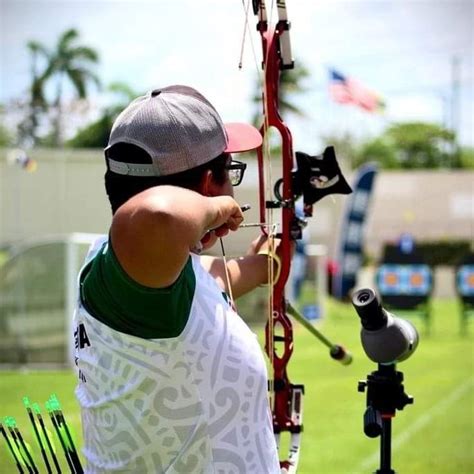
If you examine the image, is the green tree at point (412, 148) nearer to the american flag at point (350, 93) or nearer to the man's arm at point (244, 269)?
the american flag at point (350, 93)

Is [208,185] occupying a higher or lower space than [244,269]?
higher

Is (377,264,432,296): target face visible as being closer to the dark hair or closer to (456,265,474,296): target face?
(456,265,474,296): target face

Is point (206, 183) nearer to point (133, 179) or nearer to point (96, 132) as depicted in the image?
point (133, 179)

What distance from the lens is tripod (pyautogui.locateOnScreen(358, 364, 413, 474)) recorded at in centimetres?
220

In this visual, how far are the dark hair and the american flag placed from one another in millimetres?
13988

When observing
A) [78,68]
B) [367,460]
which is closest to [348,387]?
[367,460]

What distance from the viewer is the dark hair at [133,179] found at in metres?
1.55

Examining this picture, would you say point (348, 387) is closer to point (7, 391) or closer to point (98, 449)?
point (7, 391)

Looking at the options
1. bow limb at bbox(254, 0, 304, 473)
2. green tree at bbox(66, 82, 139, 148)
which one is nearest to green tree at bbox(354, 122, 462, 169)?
green tree at bbox(66, 82, 139, 148)

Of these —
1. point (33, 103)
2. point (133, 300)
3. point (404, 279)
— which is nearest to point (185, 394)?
point (133, 300)

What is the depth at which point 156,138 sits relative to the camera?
5.08 ft

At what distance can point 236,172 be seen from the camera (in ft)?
5.84

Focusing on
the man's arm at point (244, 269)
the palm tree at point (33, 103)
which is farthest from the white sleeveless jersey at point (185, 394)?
the palm tree at point (33, 103)

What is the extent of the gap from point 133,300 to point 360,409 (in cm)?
609
